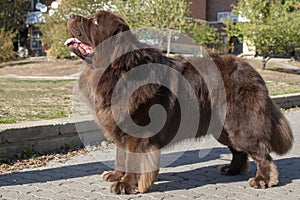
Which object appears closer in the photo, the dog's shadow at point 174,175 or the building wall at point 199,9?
the dog's shadow at point 174,175

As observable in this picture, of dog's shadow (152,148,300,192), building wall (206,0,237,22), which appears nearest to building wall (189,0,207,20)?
building wall (206,0,237,22)

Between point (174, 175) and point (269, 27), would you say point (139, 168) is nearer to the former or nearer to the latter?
point (174, 175)

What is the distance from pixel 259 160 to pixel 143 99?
1.42 meters

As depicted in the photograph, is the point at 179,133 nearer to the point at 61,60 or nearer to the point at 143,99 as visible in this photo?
Result: the point at 143,99

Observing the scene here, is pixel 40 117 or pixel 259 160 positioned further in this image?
pixel 40 117

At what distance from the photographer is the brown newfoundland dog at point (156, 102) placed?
13.3 feet

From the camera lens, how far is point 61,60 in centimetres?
2438

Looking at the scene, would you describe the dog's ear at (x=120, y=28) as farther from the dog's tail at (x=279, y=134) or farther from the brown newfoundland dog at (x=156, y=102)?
the dog's tail at (x=279, y=134)

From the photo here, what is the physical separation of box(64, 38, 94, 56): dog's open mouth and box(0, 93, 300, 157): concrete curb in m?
1.67

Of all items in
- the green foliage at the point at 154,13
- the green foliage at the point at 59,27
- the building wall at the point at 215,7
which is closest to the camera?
the green foliage at the point at 154,13

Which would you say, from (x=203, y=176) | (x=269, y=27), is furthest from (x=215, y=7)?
(x=203, y=176)

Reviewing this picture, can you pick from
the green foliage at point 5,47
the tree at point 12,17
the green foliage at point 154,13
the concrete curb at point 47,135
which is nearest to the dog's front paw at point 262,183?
the concrete curb at point 47,135

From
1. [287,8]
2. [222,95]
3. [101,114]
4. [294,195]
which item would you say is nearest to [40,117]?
[101,114]

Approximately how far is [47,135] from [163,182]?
1848 mm
